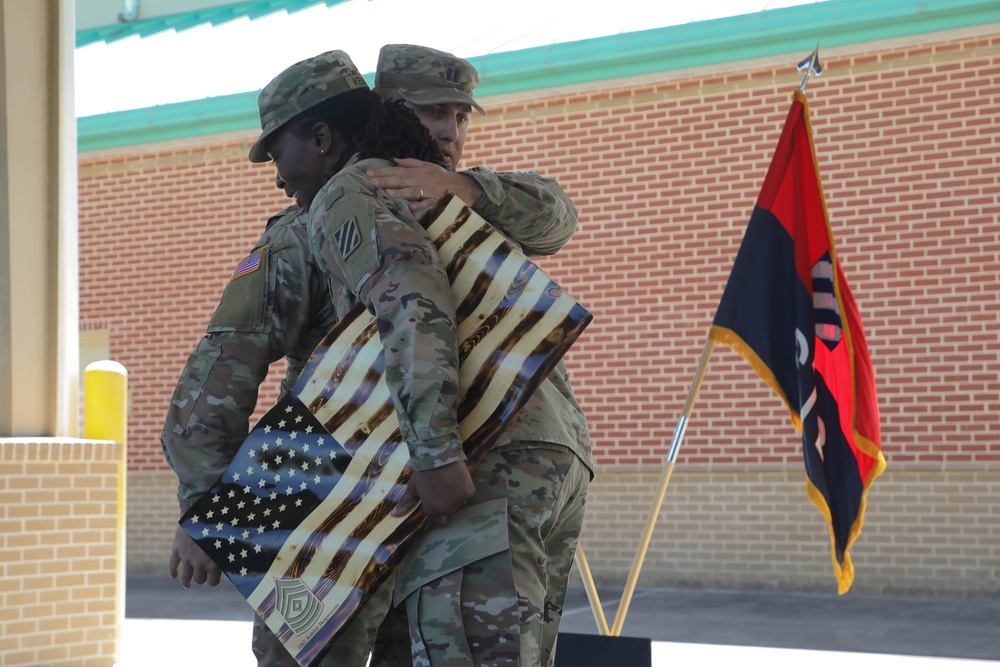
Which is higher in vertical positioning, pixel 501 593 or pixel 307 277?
pixel 307 277

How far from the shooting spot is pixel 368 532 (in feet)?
7.39

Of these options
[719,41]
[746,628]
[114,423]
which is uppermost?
[719,41]

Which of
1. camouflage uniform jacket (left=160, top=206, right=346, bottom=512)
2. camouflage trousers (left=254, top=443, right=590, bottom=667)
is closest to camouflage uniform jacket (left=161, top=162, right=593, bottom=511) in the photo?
camouflage uniform jacket (left=160, top=206, right=346, bottom=512)

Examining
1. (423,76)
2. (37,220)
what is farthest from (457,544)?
(37,220)

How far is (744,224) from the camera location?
10031 millimetres

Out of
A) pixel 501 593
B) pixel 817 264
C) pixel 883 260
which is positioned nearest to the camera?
pixel 501 593

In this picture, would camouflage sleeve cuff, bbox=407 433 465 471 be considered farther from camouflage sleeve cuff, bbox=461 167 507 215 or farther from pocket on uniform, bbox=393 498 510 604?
camouflage sleeve cuff, bbox=461 167 507 215

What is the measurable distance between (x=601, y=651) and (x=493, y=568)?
1.70m

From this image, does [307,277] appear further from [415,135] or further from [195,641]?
[195,641]

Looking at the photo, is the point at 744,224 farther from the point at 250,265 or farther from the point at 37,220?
the point at 250,265

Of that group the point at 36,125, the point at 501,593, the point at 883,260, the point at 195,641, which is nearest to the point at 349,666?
the point at 501,593

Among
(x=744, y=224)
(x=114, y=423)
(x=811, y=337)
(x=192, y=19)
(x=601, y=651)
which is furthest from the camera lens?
(x=192, y=19)

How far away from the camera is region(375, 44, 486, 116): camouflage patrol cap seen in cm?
288

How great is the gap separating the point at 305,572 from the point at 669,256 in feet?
27.1
